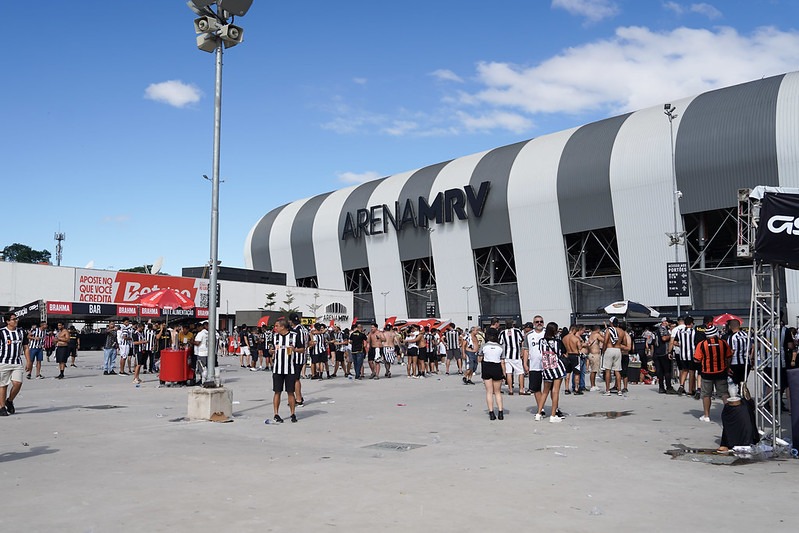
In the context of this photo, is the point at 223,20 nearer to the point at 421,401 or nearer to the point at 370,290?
the point at 421,401

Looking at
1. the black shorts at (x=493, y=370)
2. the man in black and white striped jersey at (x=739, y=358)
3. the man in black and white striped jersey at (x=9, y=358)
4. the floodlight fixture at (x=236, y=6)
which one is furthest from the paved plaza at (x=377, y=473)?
the floodlight fixture at (x=236, y=6)

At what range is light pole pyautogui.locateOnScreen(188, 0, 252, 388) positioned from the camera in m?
12.1

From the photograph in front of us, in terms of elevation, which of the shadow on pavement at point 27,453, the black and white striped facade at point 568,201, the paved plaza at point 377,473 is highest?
the black and white striped facade at point 568,201

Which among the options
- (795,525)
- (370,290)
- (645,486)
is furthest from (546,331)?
(370,290)

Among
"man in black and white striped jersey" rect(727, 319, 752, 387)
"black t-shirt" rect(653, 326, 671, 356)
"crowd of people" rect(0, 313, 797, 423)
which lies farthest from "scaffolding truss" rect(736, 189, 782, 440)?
"black t-shirt" rect(653, 326, 671, 356)

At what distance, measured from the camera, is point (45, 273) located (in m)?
45.7

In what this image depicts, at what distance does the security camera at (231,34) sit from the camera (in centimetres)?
1219

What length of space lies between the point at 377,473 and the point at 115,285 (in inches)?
1821

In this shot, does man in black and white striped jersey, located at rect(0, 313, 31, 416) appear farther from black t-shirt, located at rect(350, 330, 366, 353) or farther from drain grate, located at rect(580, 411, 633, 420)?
black t-shirt, located at rect(350, 330, 366, 353)

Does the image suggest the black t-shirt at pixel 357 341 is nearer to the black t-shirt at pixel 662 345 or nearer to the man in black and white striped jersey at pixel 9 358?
the black t-shirt at pixel 662 345

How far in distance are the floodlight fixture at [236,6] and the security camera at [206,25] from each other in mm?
283

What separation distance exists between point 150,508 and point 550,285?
4411 cm

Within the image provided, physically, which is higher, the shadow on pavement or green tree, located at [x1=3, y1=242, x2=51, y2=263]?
green tree, located at [x1=3, y1=242, x2=51, y2=263]

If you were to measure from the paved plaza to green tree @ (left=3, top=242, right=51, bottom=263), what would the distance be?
514 feet
